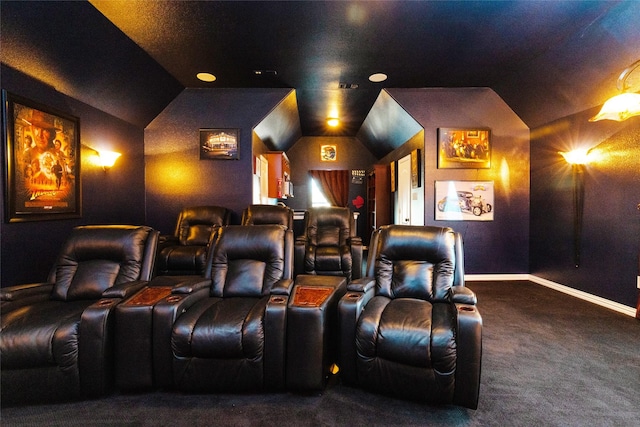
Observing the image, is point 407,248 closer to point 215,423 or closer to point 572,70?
point 215,423

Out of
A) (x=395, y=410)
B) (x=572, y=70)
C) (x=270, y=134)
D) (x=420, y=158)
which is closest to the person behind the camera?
(x=395, y=410)

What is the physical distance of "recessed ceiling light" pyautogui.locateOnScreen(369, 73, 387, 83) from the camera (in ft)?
13.4

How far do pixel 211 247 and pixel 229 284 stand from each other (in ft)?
1.23

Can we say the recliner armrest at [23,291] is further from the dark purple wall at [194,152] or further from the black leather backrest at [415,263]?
the dark purple wall at [194,152]

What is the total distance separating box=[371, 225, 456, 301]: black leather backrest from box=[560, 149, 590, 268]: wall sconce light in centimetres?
287

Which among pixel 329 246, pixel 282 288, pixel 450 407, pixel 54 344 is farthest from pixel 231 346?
pixel 329 246

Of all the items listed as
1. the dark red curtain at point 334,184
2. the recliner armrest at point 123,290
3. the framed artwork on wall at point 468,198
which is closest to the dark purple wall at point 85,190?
the recliner armrest at point 123,290

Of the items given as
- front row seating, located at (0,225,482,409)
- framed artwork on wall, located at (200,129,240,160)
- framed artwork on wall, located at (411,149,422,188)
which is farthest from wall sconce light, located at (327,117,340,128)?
front row seating, located at (0,225,482,409)

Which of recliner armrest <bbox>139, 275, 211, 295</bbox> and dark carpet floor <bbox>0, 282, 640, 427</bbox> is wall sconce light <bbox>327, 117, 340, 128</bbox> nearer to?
recliner armrest <bbox>139, 275, 211, 295</bbox>

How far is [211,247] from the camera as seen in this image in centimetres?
238

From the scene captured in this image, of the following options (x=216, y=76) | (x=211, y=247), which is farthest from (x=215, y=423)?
(x=216, y=76)

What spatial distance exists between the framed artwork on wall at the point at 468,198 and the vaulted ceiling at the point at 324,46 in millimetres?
1344

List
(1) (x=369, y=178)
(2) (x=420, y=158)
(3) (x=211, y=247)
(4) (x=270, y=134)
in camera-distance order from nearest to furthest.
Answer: (3) (x=211, y=247) → (2) (x=420, y=158) → (4) (x=270, y=134) → (1) (x=369, y=178)

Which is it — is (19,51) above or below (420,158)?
above
